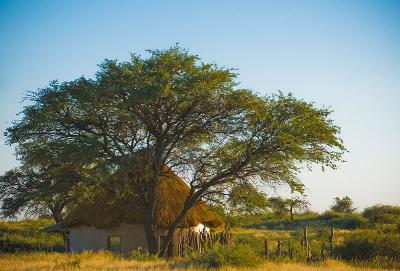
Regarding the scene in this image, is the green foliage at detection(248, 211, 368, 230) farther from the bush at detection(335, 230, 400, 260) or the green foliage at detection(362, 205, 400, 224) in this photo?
the bush at detection(335, 230, 400, 260)

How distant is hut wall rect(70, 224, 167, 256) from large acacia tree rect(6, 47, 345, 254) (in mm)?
5217

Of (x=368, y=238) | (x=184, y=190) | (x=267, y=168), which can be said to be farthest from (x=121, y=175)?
(x=368, y=238)

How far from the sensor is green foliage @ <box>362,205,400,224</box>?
46.7 metres

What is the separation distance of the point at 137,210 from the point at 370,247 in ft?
40.1

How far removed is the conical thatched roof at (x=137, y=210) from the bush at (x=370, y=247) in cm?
841

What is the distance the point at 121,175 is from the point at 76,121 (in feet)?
12.5

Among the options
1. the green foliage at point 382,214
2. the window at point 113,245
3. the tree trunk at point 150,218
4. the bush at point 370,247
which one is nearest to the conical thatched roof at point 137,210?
the tree trunk at point 150,218

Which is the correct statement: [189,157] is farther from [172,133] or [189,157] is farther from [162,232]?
[162,232]

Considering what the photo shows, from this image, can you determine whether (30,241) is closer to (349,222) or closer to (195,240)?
(195,240)

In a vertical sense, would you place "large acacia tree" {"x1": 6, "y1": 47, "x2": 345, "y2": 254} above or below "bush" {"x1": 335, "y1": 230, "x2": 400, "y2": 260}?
above

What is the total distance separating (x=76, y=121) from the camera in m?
21.5

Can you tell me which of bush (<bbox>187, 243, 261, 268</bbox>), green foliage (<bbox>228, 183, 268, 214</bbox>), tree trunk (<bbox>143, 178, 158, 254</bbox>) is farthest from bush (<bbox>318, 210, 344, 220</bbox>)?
bush (<bbox>187, 243, 261, 268</bbox>)

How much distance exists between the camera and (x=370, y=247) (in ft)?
75.0

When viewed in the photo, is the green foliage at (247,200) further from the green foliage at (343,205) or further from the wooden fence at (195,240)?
the green foliage at (343,205)
